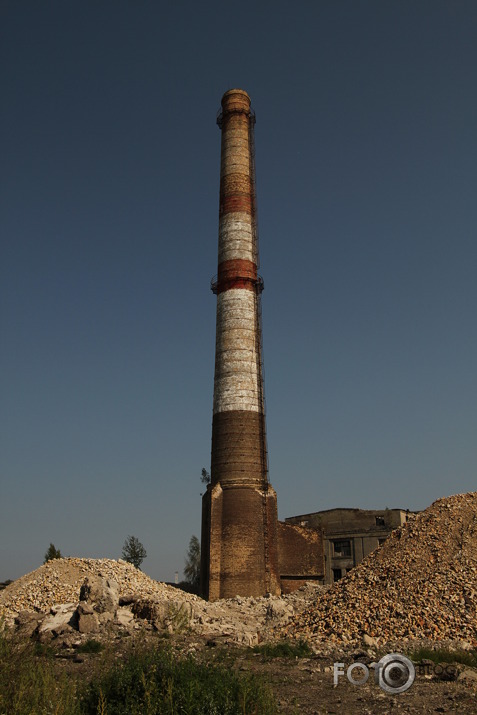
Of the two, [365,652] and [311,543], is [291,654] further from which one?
[311,543]

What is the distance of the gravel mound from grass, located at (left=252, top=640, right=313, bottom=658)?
6761 millimetres

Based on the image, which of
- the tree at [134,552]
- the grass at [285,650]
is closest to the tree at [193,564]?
the tree at [134,552]

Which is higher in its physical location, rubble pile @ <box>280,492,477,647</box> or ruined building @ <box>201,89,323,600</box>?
ruined building @ <box>201,89,323,600</box>

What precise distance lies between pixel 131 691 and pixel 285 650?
591 cm

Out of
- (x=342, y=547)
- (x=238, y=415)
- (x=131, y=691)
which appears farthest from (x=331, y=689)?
(x=342, y=547)

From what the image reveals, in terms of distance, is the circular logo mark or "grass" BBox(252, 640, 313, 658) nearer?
the circular logo mark

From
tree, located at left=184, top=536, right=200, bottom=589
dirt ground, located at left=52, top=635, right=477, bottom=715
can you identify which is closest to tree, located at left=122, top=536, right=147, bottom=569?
tree, located at left=184, top=536, right=200, bottom=589

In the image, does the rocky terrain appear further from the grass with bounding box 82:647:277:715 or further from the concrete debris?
the grass with bounding box 82:647:277:715

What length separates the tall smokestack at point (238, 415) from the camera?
23.3 metres

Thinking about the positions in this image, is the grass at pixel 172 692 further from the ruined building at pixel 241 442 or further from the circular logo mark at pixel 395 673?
the ruined building at pixel 241 442

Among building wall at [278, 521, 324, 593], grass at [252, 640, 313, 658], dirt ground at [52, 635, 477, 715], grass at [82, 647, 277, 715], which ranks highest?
building wall at [278, 521, 324, 593]

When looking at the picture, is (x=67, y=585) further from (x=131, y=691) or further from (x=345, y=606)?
(x=131, y=691)

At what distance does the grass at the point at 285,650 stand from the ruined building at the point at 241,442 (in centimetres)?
1086

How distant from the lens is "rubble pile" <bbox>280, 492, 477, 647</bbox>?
12766 mm
